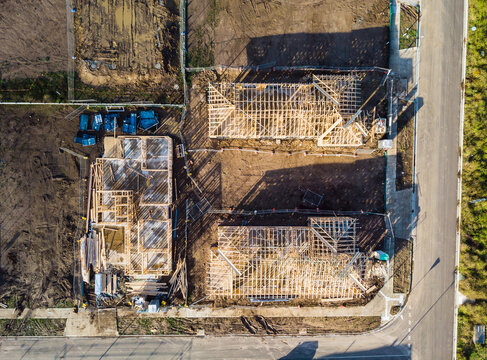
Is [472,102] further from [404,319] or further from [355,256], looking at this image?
[404,319]

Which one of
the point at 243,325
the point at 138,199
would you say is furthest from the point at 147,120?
the point at 243,325

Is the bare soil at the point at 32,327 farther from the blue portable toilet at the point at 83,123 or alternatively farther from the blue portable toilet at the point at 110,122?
the blue portable toilet at the point at 110,122

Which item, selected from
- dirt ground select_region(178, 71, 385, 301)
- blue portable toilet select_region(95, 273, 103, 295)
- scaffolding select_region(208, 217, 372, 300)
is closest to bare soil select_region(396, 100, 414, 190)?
dirt ground select_region(178, 71, 385, 301)

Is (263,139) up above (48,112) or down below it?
below

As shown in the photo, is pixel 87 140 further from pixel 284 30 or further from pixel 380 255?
pixel 380 255

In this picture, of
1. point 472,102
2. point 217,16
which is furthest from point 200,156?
point 472,102
